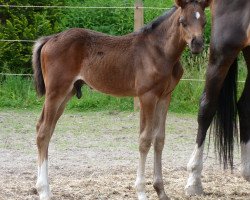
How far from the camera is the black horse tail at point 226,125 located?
5910 mm

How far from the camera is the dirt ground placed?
18.6 feet

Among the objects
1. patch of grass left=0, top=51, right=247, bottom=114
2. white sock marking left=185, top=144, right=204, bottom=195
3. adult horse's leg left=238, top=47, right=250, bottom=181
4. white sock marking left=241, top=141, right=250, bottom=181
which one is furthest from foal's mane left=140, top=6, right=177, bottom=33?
patch of grass left=0, top=51, right=247, bottom=114

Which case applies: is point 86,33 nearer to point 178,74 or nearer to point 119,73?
point 119,73

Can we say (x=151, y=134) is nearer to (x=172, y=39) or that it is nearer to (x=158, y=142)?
(x=158, y=142)

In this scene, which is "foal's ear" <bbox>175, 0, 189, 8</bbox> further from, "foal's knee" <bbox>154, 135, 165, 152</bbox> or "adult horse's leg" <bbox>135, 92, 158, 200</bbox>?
"foal's knee" <bbox>154, 135, 165, 152</bbox>

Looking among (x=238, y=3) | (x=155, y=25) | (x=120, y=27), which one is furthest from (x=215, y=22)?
(x=120, y=27)

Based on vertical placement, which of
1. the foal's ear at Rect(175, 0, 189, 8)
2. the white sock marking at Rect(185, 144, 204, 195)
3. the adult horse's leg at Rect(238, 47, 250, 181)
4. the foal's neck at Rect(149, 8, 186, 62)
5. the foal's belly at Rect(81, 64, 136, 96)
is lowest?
the white sock marking at Rect(185, 144, 204, 195)

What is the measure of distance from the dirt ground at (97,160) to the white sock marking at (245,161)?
14cm

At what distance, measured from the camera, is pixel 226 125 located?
5.91m

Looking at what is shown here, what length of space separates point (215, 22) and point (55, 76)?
1448 millimetres

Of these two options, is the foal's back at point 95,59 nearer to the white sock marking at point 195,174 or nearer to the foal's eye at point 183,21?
the foal's eye at point 183,21

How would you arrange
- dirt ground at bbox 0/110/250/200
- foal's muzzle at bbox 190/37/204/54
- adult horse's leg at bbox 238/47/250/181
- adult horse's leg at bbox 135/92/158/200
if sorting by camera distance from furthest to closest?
adult horse's leg at bbox 238/47/250/181 → dirt ground at bbox 0/110/250/200 → adult horse's leg at bbox 135/92/158/200 → foal's muzzle at bbox 190/37/204/54

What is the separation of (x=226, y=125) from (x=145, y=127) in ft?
3.77

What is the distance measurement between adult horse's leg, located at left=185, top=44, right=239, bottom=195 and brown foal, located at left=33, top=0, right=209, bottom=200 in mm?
507
